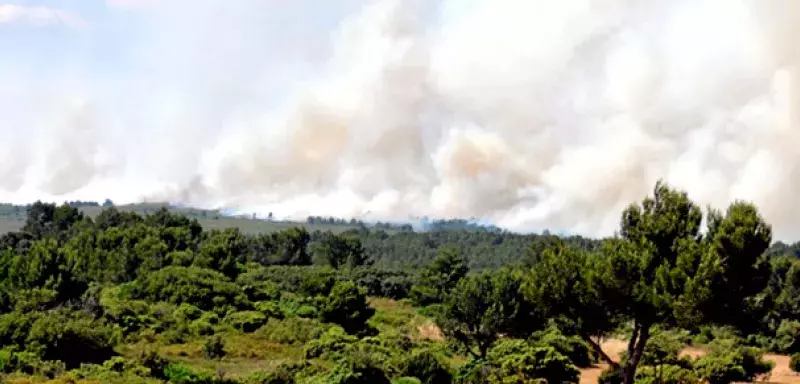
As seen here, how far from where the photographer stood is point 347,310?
55.1m

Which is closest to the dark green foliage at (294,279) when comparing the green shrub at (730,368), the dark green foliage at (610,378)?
the dark green foliage at (610,378)

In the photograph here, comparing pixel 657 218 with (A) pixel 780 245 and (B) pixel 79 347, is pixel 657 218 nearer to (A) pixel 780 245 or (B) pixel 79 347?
(B) pixel 79 347

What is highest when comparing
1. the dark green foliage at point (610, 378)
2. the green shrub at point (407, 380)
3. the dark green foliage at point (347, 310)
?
the dark green foliage at point (347, 310)

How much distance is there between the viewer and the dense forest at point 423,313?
1009 inches

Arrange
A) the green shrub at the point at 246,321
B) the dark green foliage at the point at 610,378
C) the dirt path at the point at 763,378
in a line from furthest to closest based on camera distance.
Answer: the green shrub at the point at 246,321 → the dirt path at the point at 763,378 → the dark green foliage at the point at 610,378

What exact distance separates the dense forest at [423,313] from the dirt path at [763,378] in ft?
1.34

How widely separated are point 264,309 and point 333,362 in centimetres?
1984

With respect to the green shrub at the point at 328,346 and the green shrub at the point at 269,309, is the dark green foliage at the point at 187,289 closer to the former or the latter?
the green shrub at the point at 269,309

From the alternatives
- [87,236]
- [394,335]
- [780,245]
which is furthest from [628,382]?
[780,245]

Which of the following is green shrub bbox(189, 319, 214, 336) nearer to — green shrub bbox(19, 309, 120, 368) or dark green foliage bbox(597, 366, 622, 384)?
green shrub bbox(19, 309, 120, 368)

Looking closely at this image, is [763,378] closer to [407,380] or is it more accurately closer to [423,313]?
[407,380]

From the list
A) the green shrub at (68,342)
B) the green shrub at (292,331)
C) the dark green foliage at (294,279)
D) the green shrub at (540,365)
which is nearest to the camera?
the green shrub at (540,365)

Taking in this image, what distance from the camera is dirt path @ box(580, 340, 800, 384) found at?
1567 inches

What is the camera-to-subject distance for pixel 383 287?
79.8 m
